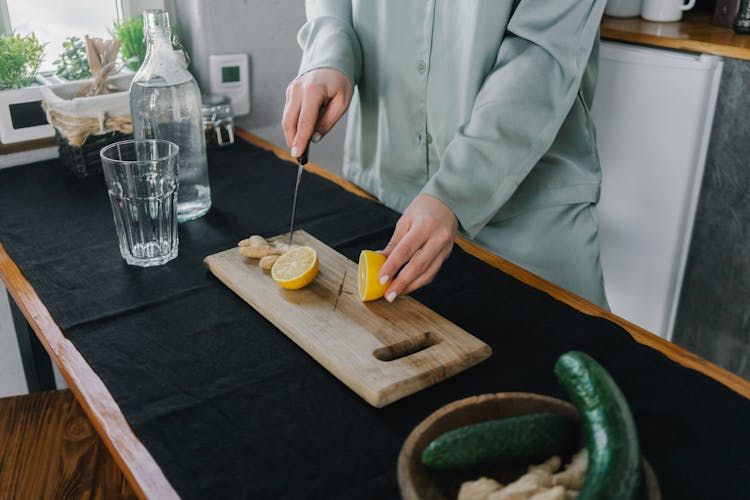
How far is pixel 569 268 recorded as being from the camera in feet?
4.27

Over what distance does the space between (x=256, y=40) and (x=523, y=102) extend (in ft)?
3.11

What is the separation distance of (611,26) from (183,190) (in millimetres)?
1446

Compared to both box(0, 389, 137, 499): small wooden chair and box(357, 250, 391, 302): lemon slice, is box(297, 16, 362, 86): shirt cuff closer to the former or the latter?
box(357, 250, 391, 302): lemon slice

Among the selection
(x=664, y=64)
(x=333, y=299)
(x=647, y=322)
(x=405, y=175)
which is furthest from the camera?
(x=647, y=322)

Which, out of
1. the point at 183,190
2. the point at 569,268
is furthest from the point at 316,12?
the point at 569,268

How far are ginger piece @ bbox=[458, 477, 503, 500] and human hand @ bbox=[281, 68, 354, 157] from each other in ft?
2.30

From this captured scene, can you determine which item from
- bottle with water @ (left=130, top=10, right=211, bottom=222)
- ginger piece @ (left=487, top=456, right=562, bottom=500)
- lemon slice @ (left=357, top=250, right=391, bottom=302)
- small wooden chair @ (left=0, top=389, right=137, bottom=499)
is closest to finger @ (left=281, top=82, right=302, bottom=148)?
bottle with water @ (left=130, top=10, right=211, bottom=222)

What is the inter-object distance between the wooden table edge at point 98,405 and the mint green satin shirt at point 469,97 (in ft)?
1.72

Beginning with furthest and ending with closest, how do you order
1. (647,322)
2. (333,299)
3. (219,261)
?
(647,322), (219,261), (333,299)

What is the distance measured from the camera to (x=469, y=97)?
4.05 ft

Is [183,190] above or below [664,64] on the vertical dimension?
below

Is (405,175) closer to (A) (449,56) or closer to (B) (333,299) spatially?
(A) (449,56)

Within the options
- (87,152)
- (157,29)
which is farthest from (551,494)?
(87,152)

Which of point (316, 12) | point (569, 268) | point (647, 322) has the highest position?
point (316, 12)
